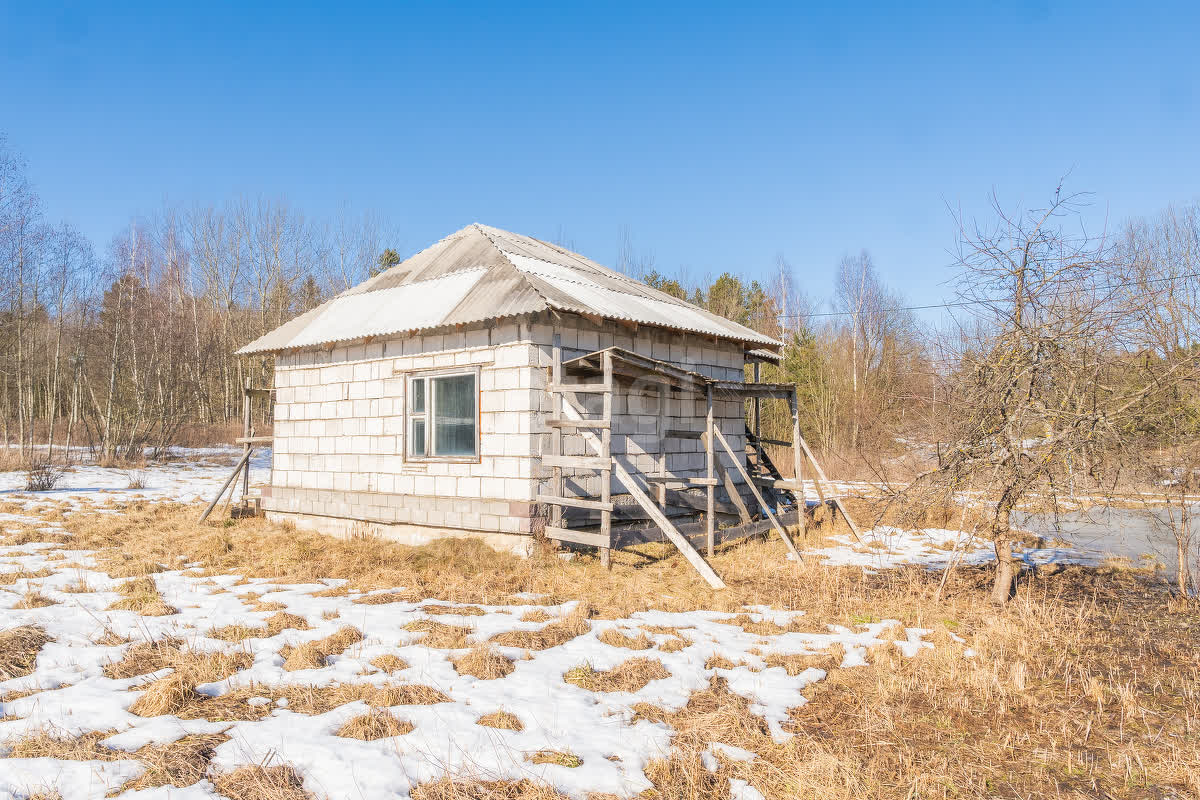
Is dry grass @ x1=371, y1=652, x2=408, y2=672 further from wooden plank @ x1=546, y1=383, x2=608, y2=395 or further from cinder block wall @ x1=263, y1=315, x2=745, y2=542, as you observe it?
wooden plank @ x1=546, y1=383, x2=608, y2=395

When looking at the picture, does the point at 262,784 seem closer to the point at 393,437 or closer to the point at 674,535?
the point at 674,535

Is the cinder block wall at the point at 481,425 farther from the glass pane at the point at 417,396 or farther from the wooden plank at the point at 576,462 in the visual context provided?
the wooden plank at the point at 576,462

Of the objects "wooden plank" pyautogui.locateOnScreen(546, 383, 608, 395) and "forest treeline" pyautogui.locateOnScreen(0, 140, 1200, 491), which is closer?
"wooden plank" pyautogui.locateOnScreen(546, 383, 608, 395)

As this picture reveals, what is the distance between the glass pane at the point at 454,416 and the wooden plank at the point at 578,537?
5.92 feet

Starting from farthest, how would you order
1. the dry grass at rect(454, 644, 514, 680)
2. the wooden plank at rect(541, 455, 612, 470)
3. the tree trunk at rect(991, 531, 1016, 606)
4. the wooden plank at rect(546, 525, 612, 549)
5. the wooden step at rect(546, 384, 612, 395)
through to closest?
1. the wooden plank at rect(546, 525, 612, 549)
2. the wooden step at rect(546, 384, 612, 395)
3. the wooden plank at rect(541, 455, 612, 470)
4. the tree trunk at rect(991, 531, 1016, 606)
5. the dry grass at rect(454, 644, 514, 680)

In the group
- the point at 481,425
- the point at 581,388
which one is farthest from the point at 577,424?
the point at 481,425

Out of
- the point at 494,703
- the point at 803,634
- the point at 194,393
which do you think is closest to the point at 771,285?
the point at 194,393

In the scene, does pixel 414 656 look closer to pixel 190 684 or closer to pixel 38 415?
pixel 190 684

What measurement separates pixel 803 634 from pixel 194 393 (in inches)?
1269

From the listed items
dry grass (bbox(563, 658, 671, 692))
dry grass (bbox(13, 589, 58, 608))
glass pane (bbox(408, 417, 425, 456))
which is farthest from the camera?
glass pane (bbox(408, 417, 425, 456))

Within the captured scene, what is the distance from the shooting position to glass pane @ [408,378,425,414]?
11328mm

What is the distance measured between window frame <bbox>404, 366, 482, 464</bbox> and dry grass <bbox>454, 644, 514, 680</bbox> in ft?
16.1

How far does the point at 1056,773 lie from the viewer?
4.01m

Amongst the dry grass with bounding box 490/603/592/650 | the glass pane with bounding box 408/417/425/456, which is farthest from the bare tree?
the glass pane with bounding box 408/417/425/456
